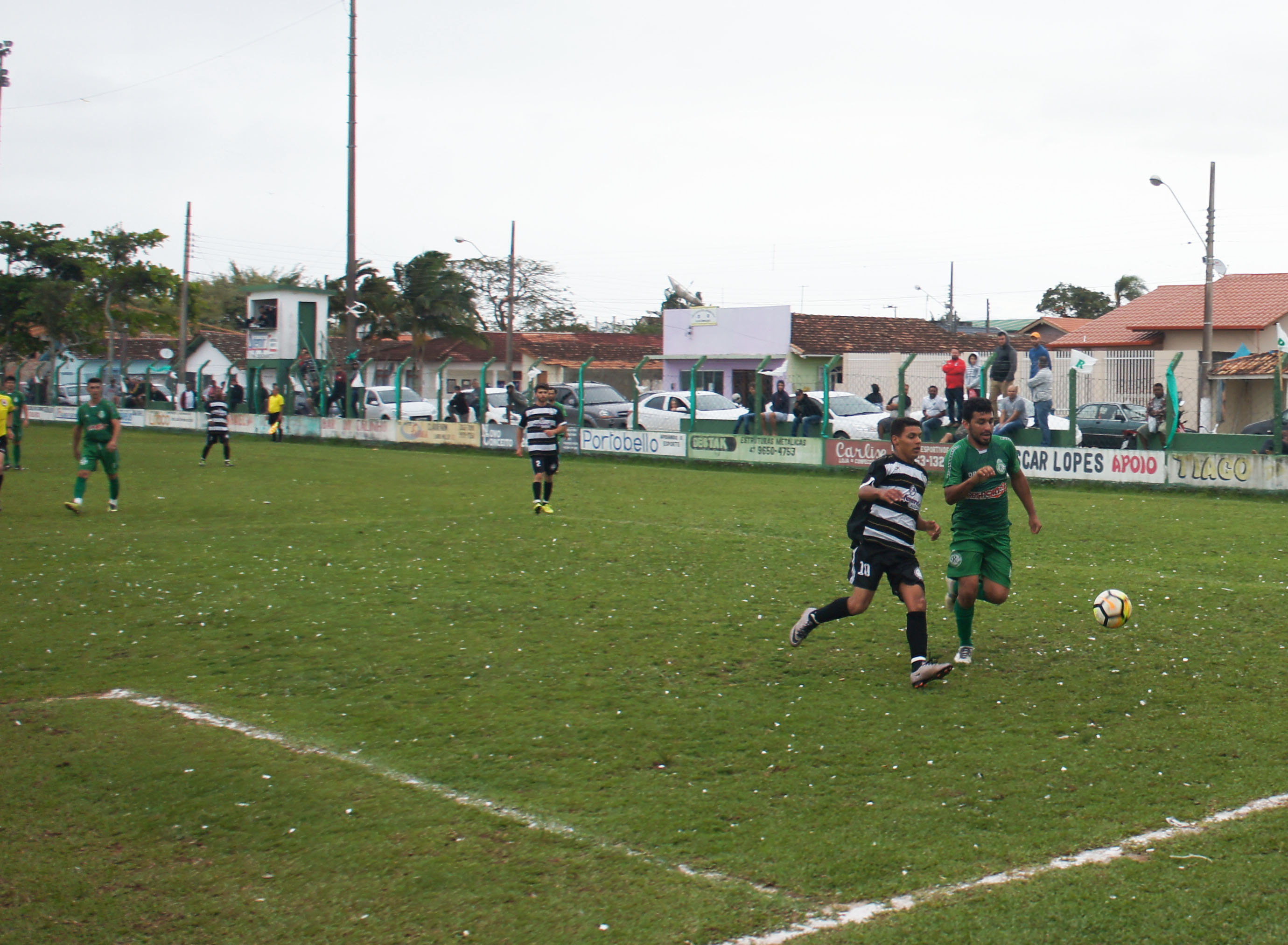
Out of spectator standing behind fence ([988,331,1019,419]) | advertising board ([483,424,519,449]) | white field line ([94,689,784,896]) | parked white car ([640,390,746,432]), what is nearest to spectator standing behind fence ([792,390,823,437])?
parked white car ([640,390,746,432])

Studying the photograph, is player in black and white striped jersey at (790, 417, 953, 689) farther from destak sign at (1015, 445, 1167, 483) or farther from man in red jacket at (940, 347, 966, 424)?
man in red jacket at (940, 347, 966, 424)

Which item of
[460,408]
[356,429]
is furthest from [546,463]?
[356,429]

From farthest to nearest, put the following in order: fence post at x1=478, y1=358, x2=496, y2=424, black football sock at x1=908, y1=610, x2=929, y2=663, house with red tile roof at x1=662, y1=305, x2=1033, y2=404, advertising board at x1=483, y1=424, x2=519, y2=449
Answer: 1. house with red tile roof at x1=662, y1=305, x2=1033, y2=404
2. fence post at x1=478, y1=358, x2=496, y2=424
3. advertising board at x1=483, y1=424, x2=519, y2=449
4. black football sock at x1=908, y1=610, x2=929, y2=663

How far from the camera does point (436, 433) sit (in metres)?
33.8

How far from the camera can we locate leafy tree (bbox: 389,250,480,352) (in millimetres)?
49344

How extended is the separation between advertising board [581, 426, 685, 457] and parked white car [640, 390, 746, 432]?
59.4 inches

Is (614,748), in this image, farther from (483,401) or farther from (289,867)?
(483,401)

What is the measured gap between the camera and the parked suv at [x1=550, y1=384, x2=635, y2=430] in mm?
33250

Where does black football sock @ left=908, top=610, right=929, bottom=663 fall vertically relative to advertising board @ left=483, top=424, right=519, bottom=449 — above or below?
below

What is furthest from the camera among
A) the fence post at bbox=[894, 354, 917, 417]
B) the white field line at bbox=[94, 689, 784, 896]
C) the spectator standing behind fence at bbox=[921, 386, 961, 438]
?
the spectator standing behind fence at bbox=[921, 386, 961, 438]

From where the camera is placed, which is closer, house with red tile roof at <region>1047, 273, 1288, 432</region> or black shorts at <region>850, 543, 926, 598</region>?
black shorts at <region>850, 543, 926, 598</region>

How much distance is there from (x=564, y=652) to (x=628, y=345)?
6193cm

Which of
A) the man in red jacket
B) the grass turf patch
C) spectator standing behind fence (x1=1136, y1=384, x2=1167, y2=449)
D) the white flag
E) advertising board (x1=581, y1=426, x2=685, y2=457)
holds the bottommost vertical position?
the grass turf patch

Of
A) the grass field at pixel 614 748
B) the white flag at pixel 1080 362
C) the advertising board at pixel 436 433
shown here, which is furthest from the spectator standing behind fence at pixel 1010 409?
the advertising board at pixel 436 433
